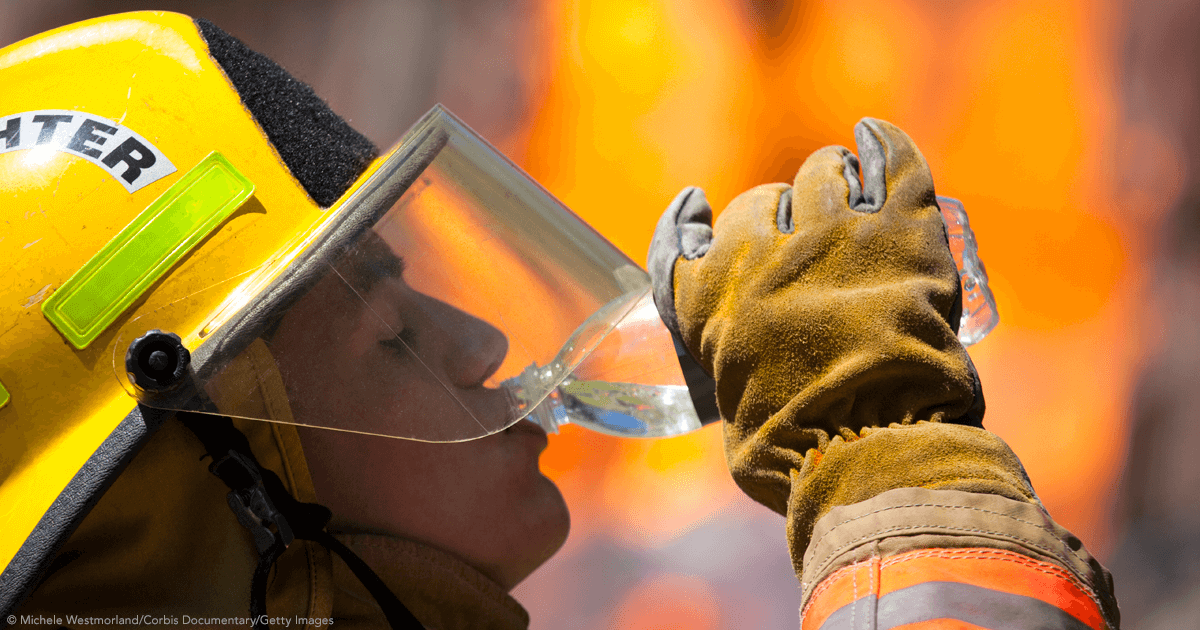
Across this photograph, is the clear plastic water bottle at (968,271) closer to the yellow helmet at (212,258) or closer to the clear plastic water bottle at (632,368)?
the clear plastic water bottle at (632,368)

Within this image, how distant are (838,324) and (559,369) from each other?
1.29 feet

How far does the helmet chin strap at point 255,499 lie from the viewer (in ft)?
3.35

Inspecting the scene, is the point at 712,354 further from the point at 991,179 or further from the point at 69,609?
the point at 991,179

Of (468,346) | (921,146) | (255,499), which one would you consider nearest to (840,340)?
(468,346)

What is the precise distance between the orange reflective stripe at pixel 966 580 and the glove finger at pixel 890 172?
423 mm

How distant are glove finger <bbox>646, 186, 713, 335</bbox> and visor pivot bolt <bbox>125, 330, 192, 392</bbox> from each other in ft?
1.97

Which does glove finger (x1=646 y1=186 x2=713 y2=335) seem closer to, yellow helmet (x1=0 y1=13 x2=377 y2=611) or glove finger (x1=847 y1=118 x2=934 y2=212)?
glove finger (x1=847 y1=118 x2=934 y2=212)

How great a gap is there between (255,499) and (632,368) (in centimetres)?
68

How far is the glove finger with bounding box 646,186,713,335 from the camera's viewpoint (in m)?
1.08

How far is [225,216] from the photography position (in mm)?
1036

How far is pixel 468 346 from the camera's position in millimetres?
1090

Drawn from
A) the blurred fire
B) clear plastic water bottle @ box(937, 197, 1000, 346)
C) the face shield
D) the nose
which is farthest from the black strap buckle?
the blurred fire

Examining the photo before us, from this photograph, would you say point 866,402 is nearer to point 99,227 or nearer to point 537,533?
point 537,533

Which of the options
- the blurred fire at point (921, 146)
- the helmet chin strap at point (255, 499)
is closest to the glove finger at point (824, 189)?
the helmet chin strap at point (255, 499)
